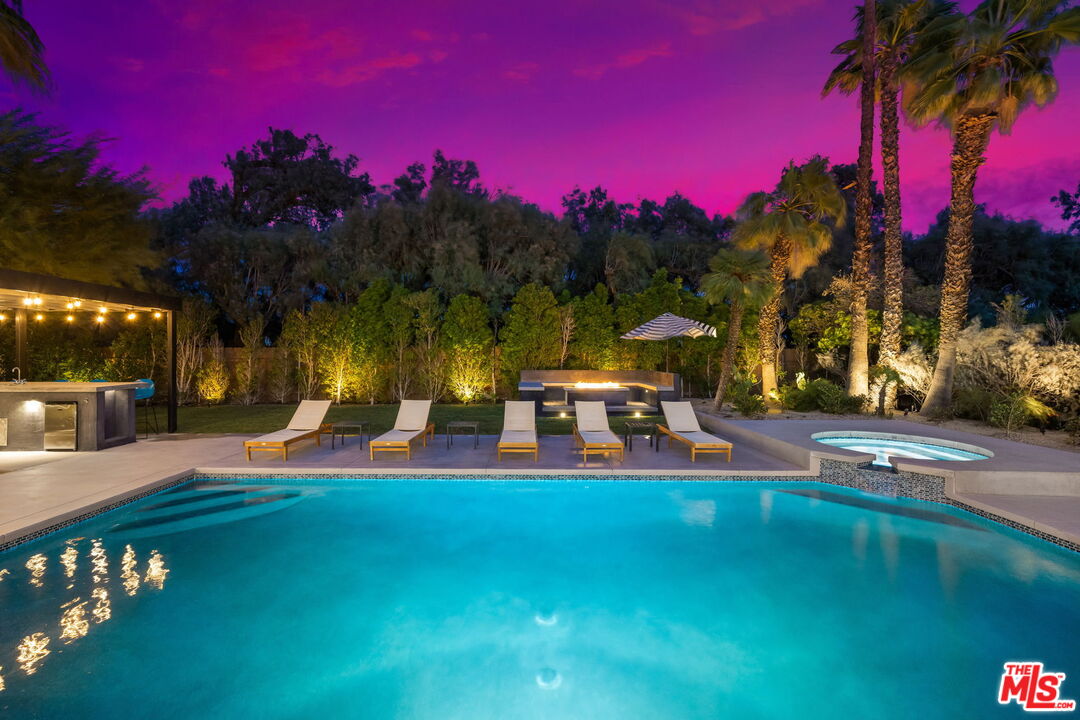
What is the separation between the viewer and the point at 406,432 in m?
8.80

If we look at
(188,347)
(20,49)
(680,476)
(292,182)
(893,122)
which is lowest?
(680,476)

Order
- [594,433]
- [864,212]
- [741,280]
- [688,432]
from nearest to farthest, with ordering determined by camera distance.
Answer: [594,433], [688,432], [741,280], [864,212]

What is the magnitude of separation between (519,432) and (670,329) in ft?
23.0

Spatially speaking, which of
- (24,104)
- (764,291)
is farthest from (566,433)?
(24,104)

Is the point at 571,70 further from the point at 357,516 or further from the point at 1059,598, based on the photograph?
the point at 1059,598

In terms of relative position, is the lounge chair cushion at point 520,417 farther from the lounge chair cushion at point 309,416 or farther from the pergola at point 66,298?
the pergola at point 66,298

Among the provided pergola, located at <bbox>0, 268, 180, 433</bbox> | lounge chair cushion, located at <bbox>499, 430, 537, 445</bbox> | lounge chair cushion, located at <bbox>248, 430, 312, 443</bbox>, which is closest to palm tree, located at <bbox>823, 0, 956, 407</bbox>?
lounge chair cushion, located at <bbox>499, 430, 537, 445</bbox>

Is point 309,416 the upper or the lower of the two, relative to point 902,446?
upper

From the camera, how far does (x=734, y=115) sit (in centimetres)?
1734

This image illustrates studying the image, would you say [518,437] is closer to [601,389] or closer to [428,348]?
[601,389]

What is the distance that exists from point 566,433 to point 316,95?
18154mm

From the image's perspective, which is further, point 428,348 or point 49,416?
point 428,348

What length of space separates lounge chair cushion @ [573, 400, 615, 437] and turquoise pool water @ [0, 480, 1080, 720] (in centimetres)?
232

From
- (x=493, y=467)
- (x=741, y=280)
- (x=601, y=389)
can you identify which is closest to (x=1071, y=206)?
(x=741, y=280)
